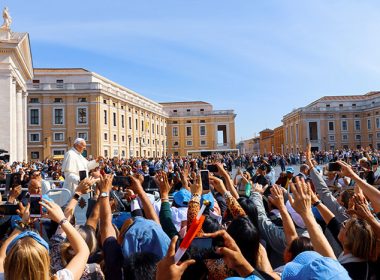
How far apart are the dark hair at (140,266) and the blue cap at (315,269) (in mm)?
925

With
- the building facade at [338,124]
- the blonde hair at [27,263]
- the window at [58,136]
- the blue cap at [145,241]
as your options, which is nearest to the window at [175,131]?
the building facade at [338,124]

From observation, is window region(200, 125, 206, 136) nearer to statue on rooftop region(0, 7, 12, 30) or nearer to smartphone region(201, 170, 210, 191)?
statue on rooftop region(0, 7, 12, 30)

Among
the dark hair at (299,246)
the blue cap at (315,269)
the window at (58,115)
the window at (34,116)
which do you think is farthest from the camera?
the window at (58,115)

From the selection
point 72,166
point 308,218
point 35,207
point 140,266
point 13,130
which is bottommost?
point 140,266

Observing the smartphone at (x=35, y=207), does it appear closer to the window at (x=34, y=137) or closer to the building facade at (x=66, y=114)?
the building facade at (x=66, y=114)

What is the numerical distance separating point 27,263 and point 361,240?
6.80 ft

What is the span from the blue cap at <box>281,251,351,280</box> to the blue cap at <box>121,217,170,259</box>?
3.29ft

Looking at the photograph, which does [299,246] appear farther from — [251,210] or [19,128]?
[19,128]

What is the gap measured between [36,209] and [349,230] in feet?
7.38

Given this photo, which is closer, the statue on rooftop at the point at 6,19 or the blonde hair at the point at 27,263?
the blonde hair at the point at 27,263

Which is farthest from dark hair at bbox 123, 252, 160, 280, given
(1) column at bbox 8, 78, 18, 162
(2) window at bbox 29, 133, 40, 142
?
(2) window at bbox 29, 133, 40, 142

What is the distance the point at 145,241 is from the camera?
264cm

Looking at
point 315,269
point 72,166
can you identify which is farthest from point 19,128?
point 315,269

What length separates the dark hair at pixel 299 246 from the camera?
2696 mm
